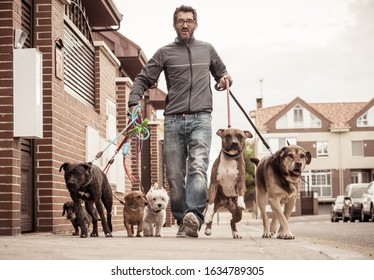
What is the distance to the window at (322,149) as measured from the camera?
31.3m

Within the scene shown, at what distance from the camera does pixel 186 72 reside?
6.55m

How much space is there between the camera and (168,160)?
21.9 ft

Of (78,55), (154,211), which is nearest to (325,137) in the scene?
(78,55)

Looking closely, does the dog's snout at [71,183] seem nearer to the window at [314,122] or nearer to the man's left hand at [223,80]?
the man's left hand at [223,80]

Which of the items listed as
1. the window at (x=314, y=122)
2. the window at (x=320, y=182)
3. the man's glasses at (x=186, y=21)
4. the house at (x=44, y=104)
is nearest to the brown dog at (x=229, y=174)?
the man's glasses at (x=186, y=21)

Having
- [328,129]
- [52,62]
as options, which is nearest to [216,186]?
[52,62]

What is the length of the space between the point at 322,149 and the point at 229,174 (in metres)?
26.5

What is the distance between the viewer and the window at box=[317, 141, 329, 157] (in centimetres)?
3133

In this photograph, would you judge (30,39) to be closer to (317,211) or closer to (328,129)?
(328,129)

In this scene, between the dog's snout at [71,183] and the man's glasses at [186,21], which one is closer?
the man's glasses at [186,21]

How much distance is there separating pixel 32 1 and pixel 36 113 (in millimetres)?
1447

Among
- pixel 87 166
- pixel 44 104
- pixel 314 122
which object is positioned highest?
pixel 314 122

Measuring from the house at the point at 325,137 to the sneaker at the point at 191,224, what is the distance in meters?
10.4

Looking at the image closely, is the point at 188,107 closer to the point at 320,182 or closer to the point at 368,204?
the point at 368,204
